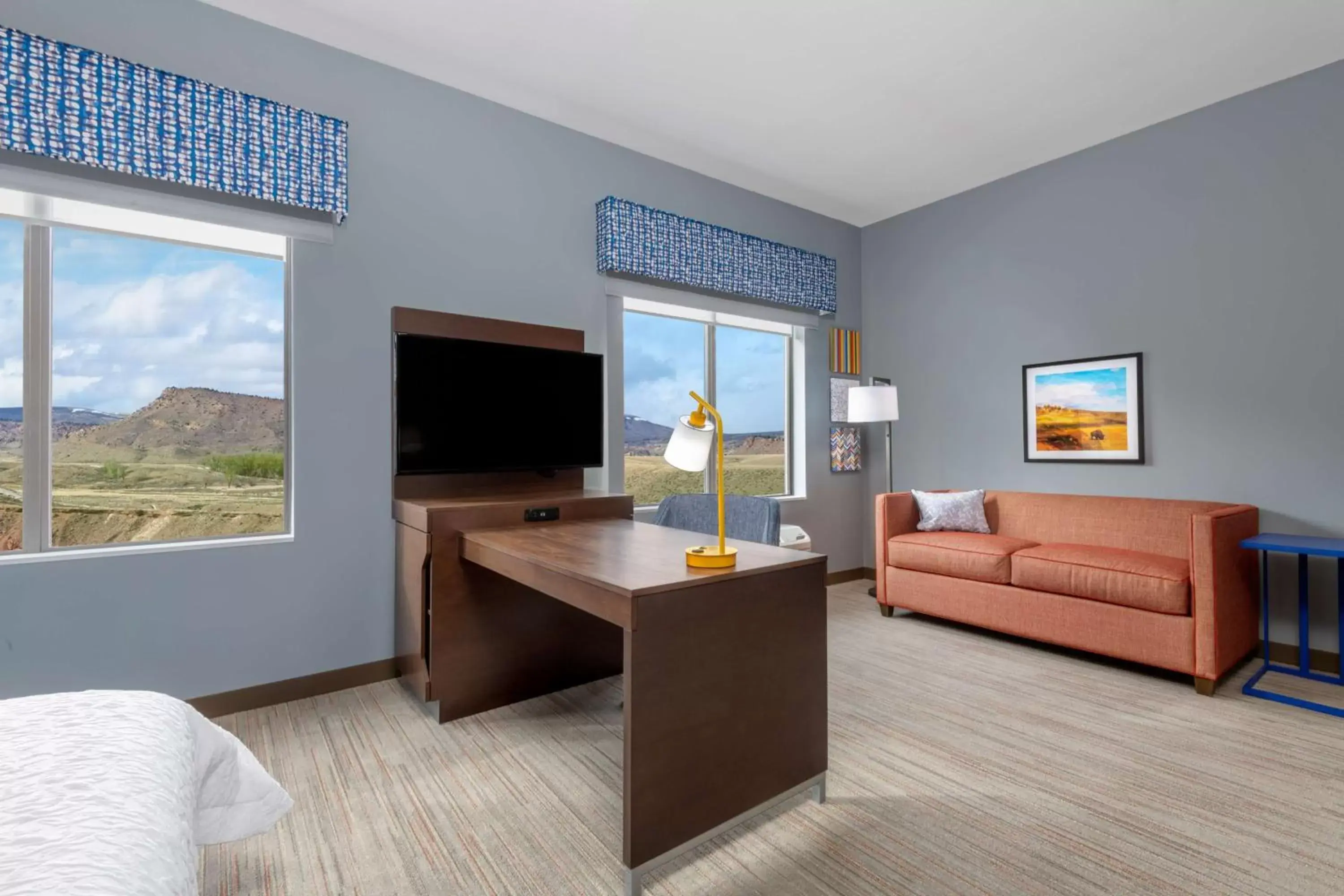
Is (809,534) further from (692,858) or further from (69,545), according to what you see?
(69,545)

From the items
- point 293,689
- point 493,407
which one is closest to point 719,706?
point 493,407

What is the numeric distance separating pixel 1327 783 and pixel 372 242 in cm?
422

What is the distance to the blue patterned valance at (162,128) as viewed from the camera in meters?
2.20

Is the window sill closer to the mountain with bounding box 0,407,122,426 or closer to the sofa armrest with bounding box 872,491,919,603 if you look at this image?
the mountain with bounding box 0,407,122,426

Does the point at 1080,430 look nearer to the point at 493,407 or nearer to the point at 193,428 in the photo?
the point at 493,407

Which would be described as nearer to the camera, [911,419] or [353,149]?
[353,149]

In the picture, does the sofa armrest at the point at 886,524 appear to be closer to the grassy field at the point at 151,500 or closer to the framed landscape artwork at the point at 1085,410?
the framed landscape artwork at the point at 1085,410

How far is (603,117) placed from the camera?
11.6 ft

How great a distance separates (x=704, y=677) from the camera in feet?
5.39

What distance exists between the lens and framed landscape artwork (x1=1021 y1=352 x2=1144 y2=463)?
375 cm

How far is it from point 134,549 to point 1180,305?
525 cm

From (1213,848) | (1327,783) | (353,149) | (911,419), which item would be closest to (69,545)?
(353,149)

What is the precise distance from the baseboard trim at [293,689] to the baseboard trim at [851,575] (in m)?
3.22

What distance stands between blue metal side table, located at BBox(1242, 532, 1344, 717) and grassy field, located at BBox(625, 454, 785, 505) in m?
2.53
